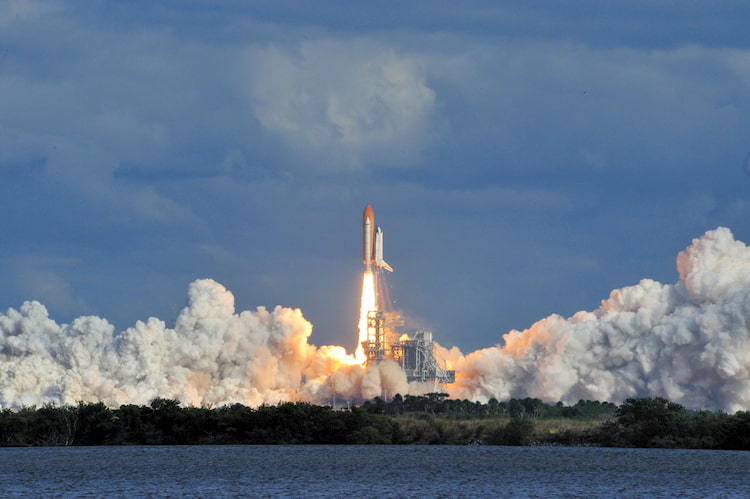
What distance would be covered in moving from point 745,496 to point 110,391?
10160 cm

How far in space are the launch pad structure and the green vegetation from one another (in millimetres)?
59628

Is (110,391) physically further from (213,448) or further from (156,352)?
(213,448)

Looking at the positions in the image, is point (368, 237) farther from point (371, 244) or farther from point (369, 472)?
Result: point (369, 472)

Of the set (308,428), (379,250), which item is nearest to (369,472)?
(308,428)

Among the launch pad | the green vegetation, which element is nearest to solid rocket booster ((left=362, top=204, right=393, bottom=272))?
the launch pad

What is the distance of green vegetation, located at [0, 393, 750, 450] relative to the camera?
93.9 m

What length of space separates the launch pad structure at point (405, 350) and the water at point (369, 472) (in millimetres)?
62771

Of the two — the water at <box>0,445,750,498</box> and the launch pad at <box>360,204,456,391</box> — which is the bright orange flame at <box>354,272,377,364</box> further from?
the water at <box>0,445,750,498</box>

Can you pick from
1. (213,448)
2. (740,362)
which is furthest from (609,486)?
(740,362)

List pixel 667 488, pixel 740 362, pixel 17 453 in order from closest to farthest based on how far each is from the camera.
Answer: pixel 667 488 → pixel 17 453 → pixel 740 362

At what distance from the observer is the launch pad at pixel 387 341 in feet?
530

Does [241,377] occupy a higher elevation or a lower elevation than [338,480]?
higher

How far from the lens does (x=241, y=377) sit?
510ft

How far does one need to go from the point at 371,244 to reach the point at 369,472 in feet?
282
